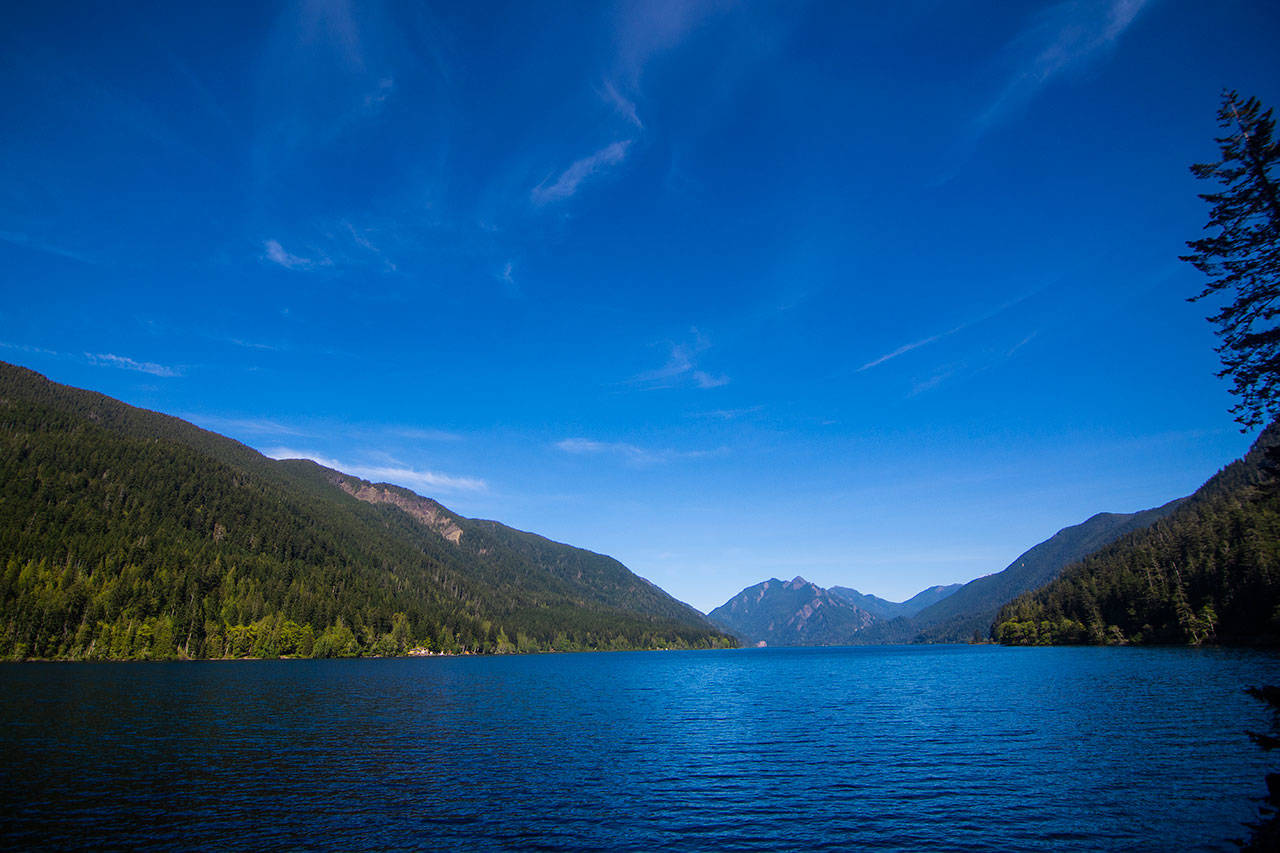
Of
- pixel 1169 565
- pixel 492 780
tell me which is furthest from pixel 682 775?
pixel 1169 565

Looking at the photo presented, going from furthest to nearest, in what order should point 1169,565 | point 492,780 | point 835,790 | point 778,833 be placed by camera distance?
1. point 1169,565
2. point 492,780
3. point 835,790
4. point 778,833

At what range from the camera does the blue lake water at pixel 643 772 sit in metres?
25.3

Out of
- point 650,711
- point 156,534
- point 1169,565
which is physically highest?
point 156,534

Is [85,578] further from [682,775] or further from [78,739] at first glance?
[682,775]

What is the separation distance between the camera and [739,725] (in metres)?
55.9

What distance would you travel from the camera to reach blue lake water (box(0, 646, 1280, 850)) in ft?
83.1

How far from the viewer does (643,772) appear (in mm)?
37594

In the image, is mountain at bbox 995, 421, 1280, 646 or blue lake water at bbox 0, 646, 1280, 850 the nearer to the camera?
blue lake water at bbox 0, 646, 1280, 850

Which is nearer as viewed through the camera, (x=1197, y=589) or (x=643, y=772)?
(x=643, y=772)

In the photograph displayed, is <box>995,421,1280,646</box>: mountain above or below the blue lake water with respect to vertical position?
above

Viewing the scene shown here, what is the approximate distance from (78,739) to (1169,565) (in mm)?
203037

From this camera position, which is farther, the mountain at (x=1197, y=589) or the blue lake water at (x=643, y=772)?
the mountain at (x=1197, y=589)

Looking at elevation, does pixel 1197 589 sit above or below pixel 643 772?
above

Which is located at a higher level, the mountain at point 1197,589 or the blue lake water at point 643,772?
the mountain at point 1197,589
